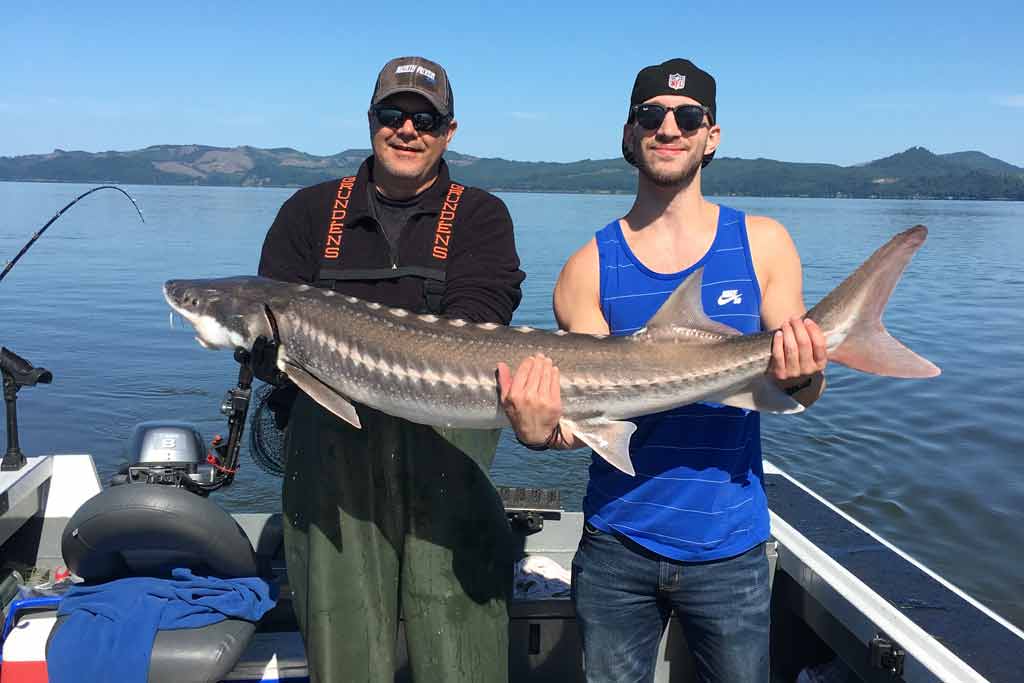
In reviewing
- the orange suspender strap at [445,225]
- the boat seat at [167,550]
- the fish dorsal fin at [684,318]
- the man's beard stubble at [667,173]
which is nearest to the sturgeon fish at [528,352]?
the fish dorsal fin at [684,318]

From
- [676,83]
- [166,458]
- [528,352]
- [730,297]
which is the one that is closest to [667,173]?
[676,83]

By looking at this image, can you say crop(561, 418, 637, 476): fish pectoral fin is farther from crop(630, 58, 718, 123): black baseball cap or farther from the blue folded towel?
the blue folded towel

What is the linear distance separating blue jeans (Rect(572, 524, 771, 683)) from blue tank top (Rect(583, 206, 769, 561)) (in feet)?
0.20

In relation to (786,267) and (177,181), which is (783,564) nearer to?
(786,267)

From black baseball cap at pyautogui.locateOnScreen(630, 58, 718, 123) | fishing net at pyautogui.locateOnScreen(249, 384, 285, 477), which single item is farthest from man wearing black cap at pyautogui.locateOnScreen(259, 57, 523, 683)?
fishing net at pyautogui.locateOnScreen(249, 384, 285, 477)

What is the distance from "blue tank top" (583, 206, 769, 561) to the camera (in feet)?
9.68

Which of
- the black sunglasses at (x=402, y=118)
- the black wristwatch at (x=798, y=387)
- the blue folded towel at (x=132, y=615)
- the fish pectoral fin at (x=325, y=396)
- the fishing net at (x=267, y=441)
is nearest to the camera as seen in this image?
the black wristwatch at (x=798, y=387)

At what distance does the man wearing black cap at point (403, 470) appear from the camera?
3311 mm

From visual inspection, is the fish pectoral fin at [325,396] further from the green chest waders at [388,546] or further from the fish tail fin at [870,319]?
the fish tail fin at [870,319]

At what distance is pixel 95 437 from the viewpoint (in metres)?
12.7

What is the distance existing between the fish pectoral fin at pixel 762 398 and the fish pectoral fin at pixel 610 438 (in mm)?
330

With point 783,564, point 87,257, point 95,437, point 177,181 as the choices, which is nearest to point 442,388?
point 783,564

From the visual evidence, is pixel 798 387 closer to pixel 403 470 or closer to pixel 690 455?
pixel 690 455

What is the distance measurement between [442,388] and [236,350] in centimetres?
89
